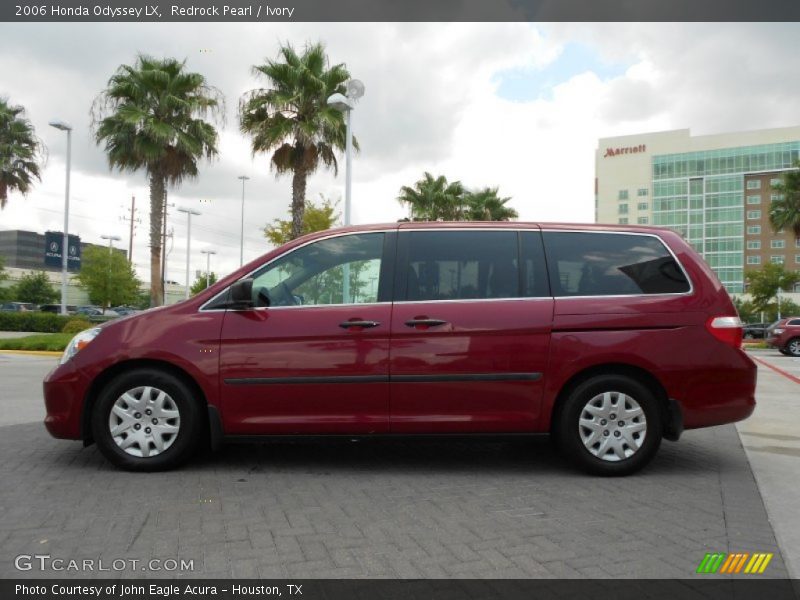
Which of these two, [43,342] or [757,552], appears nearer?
[757,552]

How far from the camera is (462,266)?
17.2 ft

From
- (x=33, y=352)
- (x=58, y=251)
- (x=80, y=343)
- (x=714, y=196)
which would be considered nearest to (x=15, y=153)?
(x=58, y=251)

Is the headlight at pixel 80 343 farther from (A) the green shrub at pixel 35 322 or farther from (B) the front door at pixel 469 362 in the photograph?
(A) the green shrub at pixel 35 322

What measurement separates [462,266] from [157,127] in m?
21.9

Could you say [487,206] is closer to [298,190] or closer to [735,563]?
[298,190]

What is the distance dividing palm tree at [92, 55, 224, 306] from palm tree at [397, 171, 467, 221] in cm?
1585

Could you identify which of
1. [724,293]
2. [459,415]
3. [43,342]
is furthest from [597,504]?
[43,342]

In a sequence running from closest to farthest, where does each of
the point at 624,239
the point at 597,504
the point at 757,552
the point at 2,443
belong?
the point at 757,552 < the point at 597,504 < the point at 624,239 < the point at 2,443

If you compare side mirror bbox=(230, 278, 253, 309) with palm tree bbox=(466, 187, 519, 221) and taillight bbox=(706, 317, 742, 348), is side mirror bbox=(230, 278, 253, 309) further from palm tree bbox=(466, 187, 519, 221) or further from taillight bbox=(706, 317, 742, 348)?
palm tree bbox=(466, 187, 519, 221)

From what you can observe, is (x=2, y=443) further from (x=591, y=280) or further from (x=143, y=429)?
(x=591, y=280)

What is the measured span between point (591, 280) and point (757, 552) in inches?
86.3

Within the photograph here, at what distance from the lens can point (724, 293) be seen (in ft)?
17.4

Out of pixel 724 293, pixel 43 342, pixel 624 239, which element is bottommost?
pixel 43 342

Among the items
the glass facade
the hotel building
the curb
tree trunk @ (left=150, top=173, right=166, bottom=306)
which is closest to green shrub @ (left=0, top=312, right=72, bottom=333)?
tree trunk @ (left=150, top=173, right=166, bottom=306)
